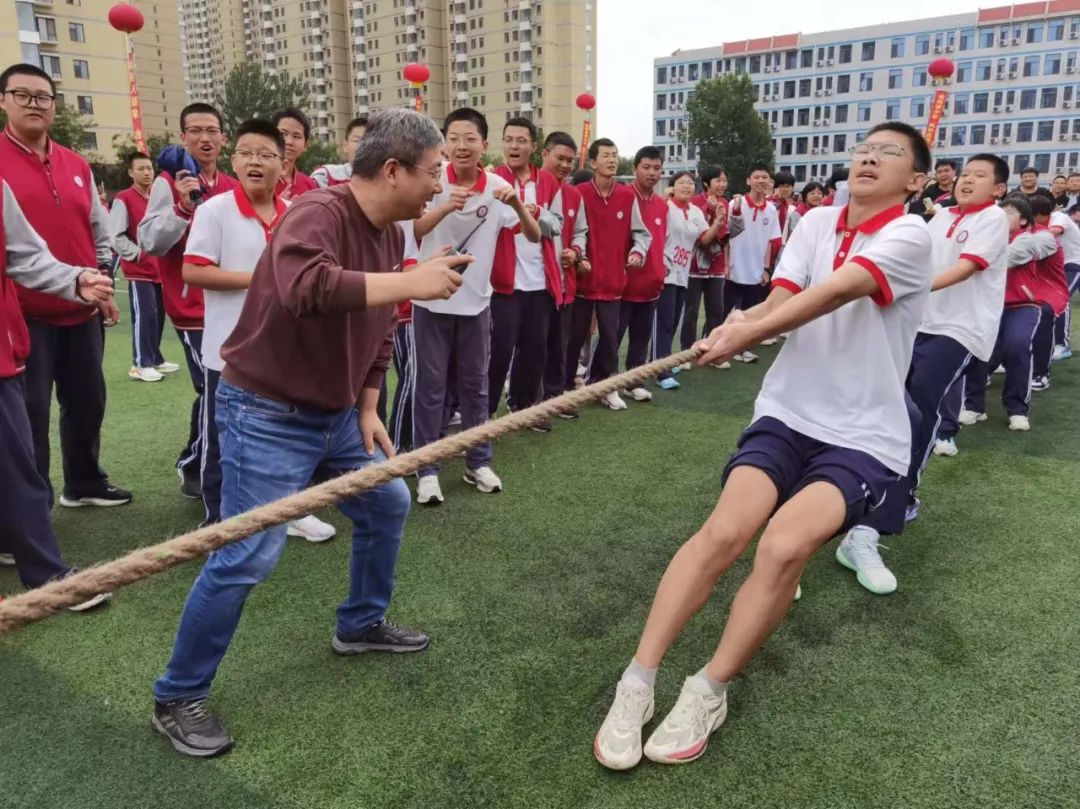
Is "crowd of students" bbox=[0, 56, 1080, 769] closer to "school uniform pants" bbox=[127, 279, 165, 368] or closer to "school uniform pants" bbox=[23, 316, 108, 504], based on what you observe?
"school uniform pants" bbox=[23, 316, 108, 504]

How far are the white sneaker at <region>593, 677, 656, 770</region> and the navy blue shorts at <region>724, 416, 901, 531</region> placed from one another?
71 centimetres

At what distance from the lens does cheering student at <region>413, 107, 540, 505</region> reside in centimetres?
393

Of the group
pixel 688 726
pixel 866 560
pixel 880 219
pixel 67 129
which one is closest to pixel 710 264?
pixel 866 560

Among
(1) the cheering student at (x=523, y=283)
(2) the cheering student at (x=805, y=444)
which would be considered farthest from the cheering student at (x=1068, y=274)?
(2) the cheering student at (x=805, y=444)

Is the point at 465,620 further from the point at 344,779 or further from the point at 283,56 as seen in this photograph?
the point at 283,56

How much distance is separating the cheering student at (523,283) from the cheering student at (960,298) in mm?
2225

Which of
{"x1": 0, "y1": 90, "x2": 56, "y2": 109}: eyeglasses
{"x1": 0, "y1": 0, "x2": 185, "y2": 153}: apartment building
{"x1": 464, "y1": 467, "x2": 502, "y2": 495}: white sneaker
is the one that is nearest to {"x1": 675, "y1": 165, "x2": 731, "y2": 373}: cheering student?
{"x1": 464, "y1": 467, "x2": 502, "y2": 495}: white sneaker

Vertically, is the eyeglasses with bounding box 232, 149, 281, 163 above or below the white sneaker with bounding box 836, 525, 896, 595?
above

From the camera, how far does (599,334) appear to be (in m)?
5.95

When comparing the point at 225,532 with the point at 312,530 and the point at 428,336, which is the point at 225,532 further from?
the point at 428,336

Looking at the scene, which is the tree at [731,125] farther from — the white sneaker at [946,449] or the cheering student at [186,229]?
the cheering student at [186,229]

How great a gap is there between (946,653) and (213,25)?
4809 inches

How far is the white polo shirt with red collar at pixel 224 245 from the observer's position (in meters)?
3.05

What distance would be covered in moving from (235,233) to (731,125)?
48580mm
